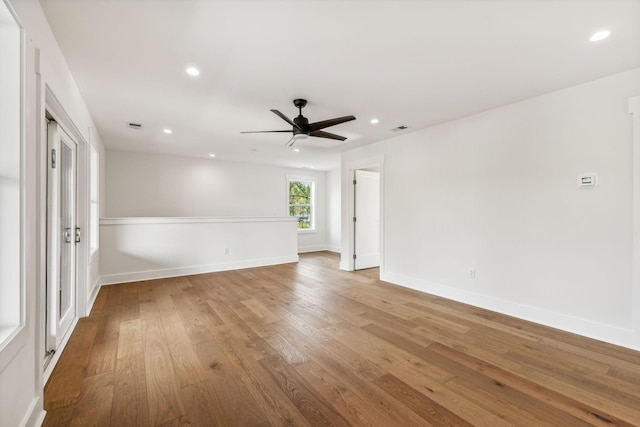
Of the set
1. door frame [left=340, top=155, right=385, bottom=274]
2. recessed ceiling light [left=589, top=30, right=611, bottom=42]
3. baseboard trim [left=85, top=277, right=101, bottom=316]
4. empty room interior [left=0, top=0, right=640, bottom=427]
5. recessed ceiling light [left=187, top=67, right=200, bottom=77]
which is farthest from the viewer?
door frame [left=340, top=155, right=385, bottom=274]

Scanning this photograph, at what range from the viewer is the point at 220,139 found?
4.88 m

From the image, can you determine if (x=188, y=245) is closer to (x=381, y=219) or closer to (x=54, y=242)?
(x=54, y=242)

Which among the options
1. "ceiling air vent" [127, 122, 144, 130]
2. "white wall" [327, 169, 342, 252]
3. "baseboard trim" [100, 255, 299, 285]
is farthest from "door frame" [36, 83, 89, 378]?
"white wall" [327, 169, 342, 252]

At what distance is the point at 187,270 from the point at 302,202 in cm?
400

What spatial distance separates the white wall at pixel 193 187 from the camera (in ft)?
19.0

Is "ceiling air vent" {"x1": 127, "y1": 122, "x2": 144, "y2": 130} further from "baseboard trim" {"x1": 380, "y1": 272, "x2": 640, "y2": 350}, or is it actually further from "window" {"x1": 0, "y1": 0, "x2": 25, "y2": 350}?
"baseboard trim" {"x1": 380, "y1": 272, "x2": 640, "y2": 350}

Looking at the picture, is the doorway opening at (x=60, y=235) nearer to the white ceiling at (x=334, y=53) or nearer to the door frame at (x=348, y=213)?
the white ceiling at (x=334, y=53)

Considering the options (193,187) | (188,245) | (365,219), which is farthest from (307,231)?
(188,245)

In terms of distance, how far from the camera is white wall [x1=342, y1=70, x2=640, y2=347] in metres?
2.54

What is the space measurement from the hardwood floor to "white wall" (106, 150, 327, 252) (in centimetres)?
302

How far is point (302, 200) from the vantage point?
842 centimetres

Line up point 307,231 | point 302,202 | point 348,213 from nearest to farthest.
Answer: point 348,213 < point 307,231 < point 302,202

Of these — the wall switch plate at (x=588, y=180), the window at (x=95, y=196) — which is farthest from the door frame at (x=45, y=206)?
the wall switch plate at (x=588, y=180)

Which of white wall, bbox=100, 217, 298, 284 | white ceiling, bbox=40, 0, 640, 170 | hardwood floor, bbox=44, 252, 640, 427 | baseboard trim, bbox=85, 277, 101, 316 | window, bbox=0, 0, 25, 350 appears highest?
white ceiling, bbox=40, 0, 640, 170
